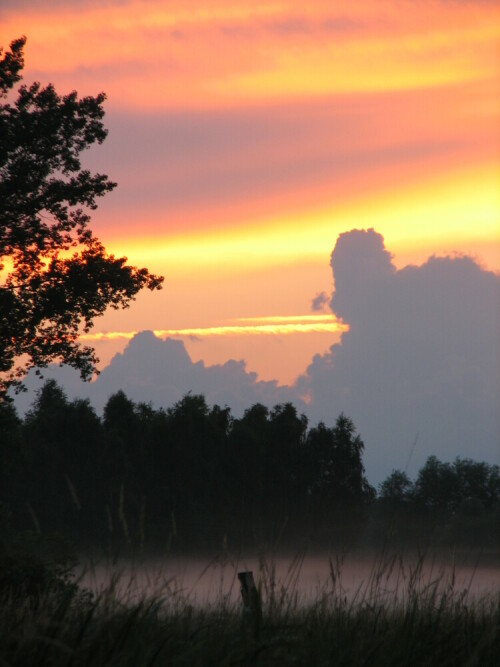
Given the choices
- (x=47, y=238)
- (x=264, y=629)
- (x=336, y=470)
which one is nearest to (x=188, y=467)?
(x=336, y=470)

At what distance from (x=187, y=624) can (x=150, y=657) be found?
3.83 feet

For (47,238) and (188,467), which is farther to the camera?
(188,467)

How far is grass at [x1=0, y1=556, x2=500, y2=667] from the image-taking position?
5.54 metres

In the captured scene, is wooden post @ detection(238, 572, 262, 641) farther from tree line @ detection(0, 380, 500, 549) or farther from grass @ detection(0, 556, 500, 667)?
tree line @ detection(0, 380, 500, 549)

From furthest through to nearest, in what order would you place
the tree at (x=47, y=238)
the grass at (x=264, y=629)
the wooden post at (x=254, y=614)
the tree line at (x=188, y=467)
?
the tree line at (x=188, y=467) < the tree at (x=47, y=238) < the wooden post at (x=254, y=614) < the grass at (x=264, y=629)

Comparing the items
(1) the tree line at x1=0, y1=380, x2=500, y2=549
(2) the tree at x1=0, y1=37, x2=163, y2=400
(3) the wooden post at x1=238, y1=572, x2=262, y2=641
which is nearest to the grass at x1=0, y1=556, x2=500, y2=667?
(3) the wooden post at x1=238, y1=572, x2=262, y2=641

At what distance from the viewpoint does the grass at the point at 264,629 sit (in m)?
5.54

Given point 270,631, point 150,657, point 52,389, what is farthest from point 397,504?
point 52,389

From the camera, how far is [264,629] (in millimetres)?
6629

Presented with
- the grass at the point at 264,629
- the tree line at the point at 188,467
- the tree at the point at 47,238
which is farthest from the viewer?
the tree line at the point at 188,467

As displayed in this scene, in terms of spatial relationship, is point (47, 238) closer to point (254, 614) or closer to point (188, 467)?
point (254, 614)

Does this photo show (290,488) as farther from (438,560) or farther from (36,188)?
(438,560)

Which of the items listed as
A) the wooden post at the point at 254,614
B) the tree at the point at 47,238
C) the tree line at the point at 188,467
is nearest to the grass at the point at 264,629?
the wooden post at the point at 254,614

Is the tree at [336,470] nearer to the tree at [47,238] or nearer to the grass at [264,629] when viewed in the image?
the tree at [47,238]
